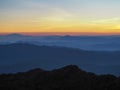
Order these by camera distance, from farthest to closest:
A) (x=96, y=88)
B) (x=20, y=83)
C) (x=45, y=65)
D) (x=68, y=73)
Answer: (x=45, y=65)
(x=68, y=73)
(x=20, y=83)
(x=96, y=88)

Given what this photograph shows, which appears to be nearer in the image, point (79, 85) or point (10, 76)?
point (79, 85)

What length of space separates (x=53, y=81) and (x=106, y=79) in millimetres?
3430

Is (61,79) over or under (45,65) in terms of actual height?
over

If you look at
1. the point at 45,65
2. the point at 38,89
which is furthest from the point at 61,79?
the point at 45,65

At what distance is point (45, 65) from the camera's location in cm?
18400

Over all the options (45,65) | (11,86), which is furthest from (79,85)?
(45,65)

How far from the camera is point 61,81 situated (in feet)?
76.0

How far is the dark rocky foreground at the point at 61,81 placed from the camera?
21562mm

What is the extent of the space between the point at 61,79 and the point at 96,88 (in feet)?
10.1

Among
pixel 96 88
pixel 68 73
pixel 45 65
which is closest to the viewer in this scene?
pixel 96 88

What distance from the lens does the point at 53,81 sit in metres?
23.2

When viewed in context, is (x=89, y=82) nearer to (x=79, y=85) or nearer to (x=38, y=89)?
(x=79, y=85)

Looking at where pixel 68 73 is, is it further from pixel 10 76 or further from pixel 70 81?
pixel 10 76

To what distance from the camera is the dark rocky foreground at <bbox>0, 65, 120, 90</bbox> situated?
2156 centimetres
